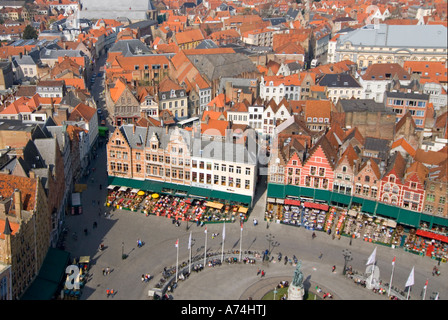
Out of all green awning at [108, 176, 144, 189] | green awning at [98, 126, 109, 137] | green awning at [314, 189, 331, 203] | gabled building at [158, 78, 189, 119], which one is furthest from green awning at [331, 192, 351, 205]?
green awning at [98, 126, 109, 137]

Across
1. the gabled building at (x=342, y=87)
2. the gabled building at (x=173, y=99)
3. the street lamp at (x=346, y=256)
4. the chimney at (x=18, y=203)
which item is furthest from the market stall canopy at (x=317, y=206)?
the gabled building at (x=173, y=99)

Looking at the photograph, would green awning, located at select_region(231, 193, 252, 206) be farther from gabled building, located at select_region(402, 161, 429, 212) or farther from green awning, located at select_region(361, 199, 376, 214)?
gabled building, located at select_region(402, 161, 429, 212)

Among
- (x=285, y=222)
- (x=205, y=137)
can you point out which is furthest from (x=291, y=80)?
(x=285, y=222)

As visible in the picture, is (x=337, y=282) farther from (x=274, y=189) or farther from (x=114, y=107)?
(x=114, y=107)

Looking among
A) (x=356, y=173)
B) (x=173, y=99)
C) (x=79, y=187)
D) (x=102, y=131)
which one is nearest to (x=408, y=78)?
(x=356, y=173)

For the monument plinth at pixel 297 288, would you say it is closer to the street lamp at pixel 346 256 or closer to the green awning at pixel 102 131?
the street lamp at pixel 346 256

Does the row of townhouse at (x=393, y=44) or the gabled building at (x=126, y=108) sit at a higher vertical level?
the row of townhouse at (x=393, y=44)
